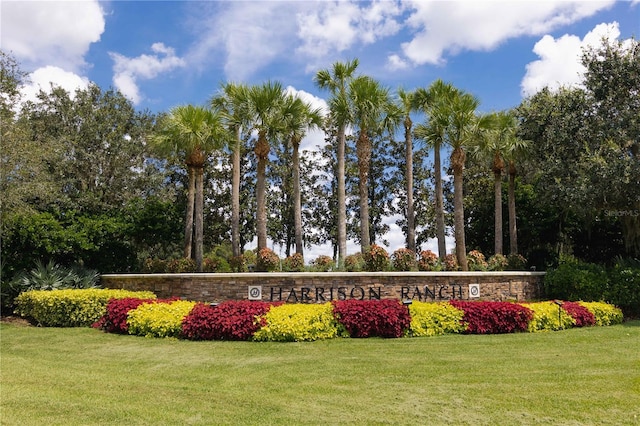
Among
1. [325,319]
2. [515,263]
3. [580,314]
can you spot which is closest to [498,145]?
[515,263]

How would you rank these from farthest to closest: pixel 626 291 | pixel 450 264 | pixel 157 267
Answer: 1. pixel 157 267
2. pixel 450 264
3. pixel 626 291

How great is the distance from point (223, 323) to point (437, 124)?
11.9 m

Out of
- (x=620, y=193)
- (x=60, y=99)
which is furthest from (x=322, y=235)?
(x=620, y=193)

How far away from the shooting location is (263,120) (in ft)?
62.6

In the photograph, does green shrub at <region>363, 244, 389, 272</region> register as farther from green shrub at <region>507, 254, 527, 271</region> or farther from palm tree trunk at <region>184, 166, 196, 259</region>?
palm tree trunk at <region>184, 166, 196, 259</region>

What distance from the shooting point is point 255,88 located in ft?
62.4

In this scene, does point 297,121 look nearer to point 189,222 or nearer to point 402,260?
point 189,222

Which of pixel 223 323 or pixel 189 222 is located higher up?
pixel 189 222

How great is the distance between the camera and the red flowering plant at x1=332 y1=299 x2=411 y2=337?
11.2m

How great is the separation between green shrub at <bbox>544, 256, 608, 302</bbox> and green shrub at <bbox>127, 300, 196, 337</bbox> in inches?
440

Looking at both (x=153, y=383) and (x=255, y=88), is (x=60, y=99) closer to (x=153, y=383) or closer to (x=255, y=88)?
(x=255, y=88)

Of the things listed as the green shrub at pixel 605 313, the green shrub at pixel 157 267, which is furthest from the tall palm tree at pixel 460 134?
the green shrub at pixel 157 267

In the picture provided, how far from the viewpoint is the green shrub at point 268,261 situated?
15.9 m

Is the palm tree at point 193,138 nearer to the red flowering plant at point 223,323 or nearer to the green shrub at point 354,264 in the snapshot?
the green shrub at point 354,264
